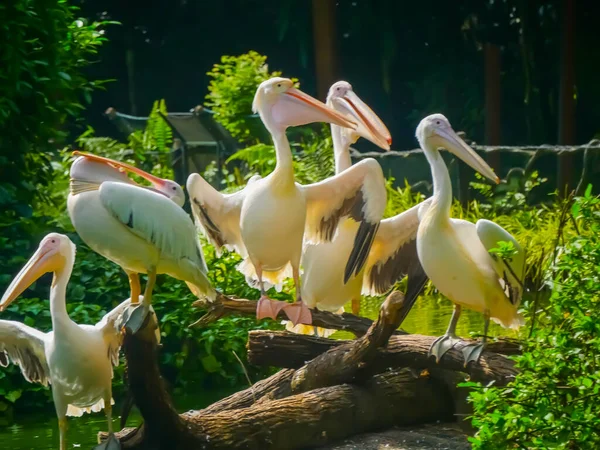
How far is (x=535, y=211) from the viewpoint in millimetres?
10289

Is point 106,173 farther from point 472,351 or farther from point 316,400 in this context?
point 472,351

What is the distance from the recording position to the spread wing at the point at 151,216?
4.70 metres

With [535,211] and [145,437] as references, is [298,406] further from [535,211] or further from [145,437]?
[535,211]

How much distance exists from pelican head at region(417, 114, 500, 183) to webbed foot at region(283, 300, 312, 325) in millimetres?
1052

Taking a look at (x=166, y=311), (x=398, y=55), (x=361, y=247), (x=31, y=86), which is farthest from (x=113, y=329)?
(x=398, y=55)

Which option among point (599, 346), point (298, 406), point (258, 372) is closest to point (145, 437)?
point (298, 406)

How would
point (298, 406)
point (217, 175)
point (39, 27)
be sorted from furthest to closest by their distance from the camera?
point (217, 175), point (39, 27), point (298, 406)

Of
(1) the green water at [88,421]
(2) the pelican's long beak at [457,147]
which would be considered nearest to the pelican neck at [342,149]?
(2) the pelican's long beak at [457,147]

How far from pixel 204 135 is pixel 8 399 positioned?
20.3ft

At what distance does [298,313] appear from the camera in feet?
18.5

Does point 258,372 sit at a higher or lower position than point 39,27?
lower

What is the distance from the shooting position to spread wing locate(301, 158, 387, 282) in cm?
568

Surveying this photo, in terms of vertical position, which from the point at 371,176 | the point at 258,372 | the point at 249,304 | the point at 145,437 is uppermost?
the point at 371,176

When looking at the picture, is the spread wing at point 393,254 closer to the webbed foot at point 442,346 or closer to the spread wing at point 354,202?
the spread wing at point 354,202
